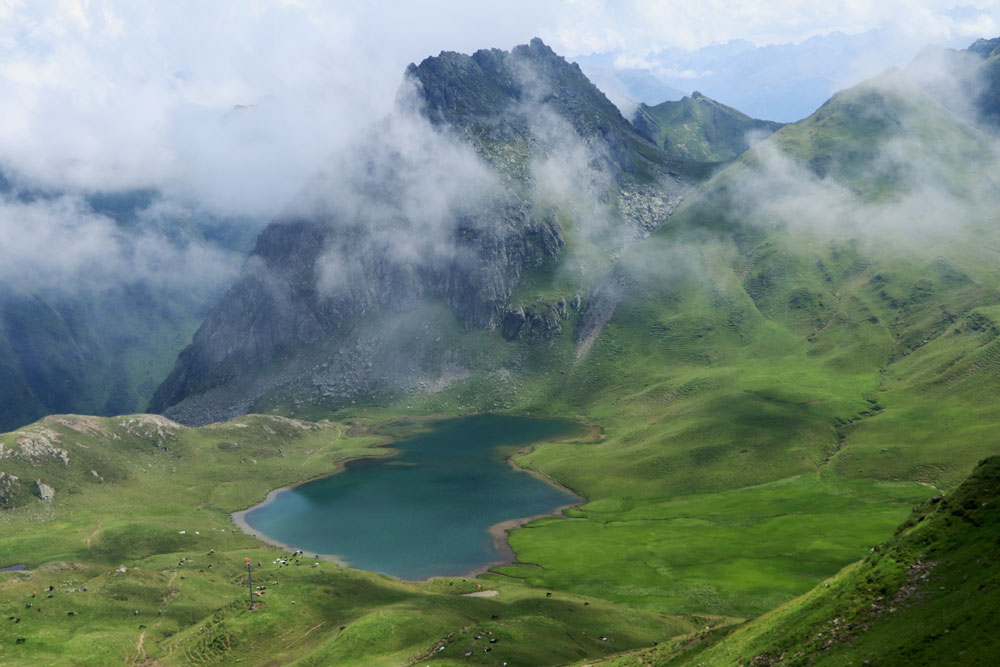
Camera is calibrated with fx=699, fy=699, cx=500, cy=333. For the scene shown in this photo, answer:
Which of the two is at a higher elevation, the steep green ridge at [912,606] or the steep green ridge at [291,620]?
the steep green ridge at [912,606]

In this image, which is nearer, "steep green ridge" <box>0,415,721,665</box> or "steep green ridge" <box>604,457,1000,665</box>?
"steep green ridge" <box>604,457,1000,665</box>

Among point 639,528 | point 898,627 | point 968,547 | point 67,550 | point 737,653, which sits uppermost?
point 968,547

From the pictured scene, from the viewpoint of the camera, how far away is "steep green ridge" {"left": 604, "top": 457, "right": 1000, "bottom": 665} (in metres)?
52.8

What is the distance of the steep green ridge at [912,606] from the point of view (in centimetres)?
5275

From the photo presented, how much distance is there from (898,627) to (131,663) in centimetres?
10741

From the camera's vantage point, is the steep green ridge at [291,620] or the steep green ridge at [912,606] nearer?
the steep green ridge at [912,606]

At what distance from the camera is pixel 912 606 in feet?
195

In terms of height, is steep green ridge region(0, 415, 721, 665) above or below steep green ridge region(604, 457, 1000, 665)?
below

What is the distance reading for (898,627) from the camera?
57.2m

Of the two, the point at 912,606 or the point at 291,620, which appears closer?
the point at 912,606

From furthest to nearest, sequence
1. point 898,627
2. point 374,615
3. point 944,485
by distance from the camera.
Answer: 1. point 944,485
2. point 374,615
3. point 898,627

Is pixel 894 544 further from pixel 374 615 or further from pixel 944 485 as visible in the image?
pixel 944 485

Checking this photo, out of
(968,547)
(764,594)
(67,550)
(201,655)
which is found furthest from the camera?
(67,550)

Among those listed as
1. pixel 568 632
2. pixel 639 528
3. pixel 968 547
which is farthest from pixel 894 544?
pixel 639 528
